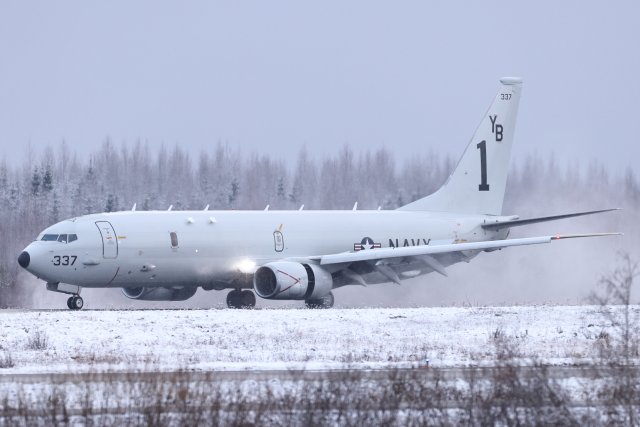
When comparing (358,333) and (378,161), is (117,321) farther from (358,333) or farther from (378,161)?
(378,161)

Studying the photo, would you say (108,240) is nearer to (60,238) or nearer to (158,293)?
(60,238)

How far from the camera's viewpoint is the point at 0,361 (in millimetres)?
22875

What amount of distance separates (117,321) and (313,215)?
56.1 ft

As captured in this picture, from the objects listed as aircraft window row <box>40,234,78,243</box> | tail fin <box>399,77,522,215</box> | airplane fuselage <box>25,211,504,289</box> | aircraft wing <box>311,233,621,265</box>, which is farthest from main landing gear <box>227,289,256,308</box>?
tail fin <box>399,77,522,215</box>

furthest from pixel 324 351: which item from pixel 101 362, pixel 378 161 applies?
pixel 378 161

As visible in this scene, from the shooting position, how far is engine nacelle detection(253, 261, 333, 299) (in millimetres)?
43688

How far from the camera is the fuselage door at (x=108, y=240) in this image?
4206cm

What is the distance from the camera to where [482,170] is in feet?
172

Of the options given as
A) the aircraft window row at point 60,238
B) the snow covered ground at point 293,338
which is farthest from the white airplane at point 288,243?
the snow covered ground at point 293,338

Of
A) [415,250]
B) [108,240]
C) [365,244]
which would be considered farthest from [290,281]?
[108,240]

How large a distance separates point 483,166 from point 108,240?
56.2 ft

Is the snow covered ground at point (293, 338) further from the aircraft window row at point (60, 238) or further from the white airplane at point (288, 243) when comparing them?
the white airplane at point (288, 243)

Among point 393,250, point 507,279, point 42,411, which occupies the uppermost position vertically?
point 42,411

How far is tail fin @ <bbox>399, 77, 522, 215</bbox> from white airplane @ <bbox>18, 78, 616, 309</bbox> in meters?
0.04
